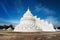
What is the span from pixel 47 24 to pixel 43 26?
735 millimetres

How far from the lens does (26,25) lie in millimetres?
25938

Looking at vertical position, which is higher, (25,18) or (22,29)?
(25,18)

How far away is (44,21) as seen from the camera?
31.0 meters

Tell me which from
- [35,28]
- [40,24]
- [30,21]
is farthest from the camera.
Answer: [40,24]

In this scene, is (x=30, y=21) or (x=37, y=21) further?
(x=37, y=21)

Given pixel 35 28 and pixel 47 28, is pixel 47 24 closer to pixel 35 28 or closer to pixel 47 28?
pixel 47 28

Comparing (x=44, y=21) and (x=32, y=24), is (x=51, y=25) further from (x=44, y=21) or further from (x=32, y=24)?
(x=32, y=24)

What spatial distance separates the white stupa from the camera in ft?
83.6

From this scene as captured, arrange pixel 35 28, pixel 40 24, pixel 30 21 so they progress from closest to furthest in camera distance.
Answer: pixel 35 28 < pixel 30 21 < pixel 40 24

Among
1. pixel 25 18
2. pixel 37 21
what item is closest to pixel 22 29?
pixel 25 18

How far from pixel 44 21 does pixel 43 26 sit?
1135mm

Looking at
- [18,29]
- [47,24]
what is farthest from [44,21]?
[18,29]

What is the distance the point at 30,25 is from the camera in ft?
85.4

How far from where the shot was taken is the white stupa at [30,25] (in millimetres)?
25481
